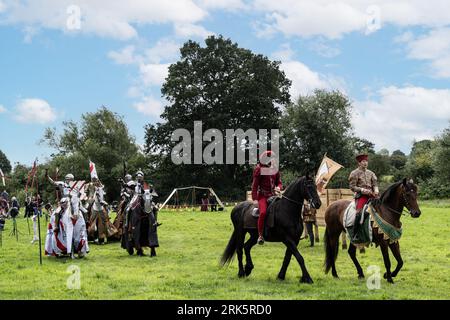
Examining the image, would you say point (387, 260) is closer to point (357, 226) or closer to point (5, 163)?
point (357, 226)

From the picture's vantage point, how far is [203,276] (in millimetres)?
12070

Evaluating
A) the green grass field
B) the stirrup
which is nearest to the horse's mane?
the green grass field

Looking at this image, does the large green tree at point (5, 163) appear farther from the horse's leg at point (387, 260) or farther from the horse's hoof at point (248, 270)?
the horse's leg at point (387, 260)

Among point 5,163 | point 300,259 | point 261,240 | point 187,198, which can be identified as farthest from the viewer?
point 5,163

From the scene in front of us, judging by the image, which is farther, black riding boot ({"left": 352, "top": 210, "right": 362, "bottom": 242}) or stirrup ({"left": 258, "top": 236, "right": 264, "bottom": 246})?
black riding boot ({"left": 352, "top": 210, "right": 362, "bottom": 242})

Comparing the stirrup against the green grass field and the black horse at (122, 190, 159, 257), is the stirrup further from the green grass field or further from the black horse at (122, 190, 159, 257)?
the black horse at (122, 190, 159, 257)

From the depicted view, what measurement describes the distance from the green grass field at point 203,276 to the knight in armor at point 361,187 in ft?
4.68

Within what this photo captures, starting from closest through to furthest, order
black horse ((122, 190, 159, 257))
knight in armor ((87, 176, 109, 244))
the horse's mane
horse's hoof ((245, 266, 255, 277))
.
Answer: the horse's mane
horse's hoof ((245, 266, 255, 277))
black horse ((122, 190, 159, 257))
knight in armor ((87, 176, 109, 244))

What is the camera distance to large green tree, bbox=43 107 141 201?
2435 inches

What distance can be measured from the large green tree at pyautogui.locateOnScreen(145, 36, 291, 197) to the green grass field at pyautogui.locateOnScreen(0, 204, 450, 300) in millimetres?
39426

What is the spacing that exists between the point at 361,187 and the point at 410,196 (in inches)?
49.8

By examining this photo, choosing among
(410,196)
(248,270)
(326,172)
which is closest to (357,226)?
(410,196)

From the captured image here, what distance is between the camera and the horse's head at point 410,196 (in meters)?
10.8
